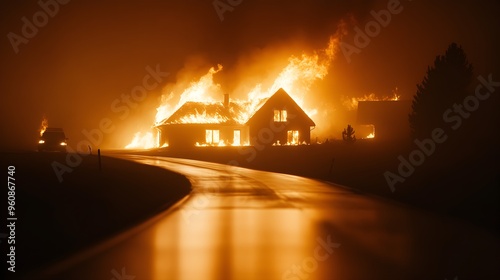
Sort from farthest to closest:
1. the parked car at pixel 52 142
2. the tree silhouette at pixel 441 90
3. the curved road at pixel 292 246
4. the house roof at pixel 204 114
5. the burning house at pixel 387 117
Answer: the burning house at pixel 387 117 < the house roof at pixel 204 114 < the tree silhouette at pixel 441 90 < the parked car at pixel 52 142 < the curved road at pixel 292 246

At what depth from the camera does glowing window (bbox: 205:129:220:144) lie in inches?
2739

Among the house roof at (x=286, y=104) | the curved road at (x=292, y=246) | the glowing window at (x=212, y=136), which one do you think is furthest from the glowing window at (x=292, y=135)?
the curved road at (x=292, y=246)

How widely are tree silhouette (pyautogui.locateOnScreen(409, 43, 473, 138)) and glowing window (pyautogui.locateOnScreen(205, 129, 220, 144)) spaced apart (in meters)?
21.6

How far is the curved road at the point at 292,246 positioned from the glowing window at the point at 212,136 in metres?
51.7

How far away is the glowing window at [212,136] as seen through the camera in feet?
228

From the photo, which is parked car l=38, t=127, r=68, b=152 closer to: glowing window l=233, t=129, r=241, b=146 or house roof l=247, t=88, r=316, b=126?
glowing window l=233, t=129, r=241, b=146

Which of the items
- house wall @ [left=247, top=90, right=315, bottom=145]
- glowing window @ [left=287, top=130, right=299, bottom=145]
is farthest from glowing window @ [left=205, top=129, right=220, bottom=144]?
glowing window @ [left=287, top=130, right=299, bottom=145]

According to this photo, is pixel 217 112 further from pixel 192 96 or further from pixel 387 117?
pixel 387 117

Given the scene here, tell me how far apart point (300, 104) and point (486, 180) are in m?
48.5

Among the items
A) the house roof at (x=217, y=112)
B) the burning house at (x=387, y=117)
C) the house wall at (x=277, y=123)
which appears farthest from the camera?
the burning house at (x=387, y=117)

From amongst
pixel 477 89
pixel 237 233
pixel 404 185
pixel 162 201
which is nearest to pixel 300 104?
pixel 477 89

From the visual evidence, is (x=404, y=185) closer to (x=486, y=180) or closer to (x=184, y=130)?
(x=486, y=180)

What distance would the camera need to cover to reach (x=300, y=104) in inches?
2916

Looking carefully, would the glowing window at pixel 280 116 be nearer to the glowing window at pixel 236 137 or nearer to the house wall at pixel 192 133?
the house wall at pixel 192 133
